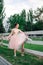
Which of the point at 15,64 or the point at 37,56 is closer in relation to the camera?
the point at 15,64

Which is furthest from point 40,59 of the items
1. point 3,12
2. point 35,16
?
point 35,16

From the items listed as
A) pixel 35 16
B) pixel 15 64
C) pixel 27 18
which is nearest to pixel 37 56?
pixel 15 64

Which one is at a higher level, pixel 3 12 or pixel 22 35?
pixel 22 35

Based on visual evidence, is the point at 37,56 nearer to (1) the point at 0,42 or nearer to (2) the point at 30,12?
(1) the point at 0,42

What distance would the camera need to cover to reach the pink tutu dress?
1328 cm

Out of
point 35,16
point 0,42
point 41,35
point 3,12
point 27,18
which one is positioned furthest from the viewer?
point 27,18

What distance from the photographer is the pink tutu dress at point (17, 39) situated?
13.3 m

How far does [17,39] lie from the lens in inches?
532

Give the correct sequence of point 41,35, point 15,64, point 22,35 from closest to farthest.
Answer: point 15,64 < point 41,35 < point 22,35

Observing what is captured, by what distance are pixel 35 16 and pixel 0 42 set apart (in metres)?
95.0

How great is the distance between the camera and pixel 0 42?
2619 centimetres

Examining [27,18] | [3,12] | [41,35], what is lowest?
[27,18]

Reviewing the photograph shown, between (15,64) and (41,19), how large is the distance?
10127 cm

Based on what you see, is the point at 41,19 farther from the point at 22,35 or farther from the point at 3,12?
the point at 22,35
